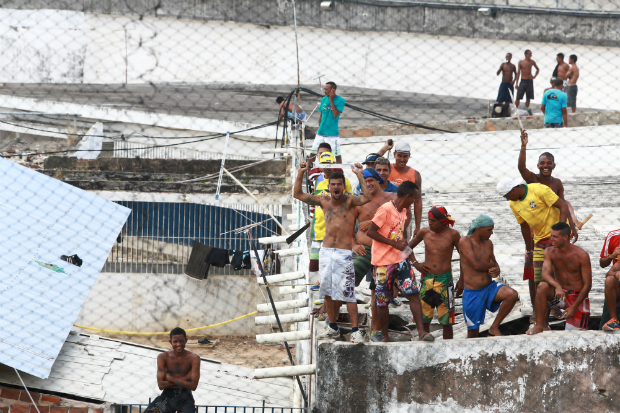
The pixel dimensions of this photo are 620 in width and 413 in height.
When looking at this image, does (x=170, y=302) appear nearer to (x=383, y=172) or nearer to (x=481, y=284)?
(x=383, y=172)

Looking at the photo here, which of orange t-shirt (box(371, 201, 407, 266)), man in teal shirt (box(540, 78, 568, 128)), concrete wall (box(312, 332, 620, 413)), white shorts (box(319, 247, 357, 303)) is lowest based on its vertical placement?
concrete wall (box(312, 332, 620, 413))

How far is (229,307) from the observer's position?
1182 centimetres

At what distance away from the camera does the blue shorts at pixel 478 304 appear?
4527 mm

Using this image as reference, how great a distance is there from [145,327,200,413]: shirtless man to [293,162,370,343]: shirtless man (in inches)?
43.5

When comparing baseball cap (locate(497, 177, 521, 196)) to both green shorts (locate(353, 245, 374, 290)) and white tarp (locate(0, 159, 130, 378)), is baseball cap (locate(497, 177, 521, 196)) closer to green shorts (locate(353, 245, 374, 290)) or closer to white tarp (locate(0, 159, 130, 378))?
green shorts (locate(353, 245, 374, 290))

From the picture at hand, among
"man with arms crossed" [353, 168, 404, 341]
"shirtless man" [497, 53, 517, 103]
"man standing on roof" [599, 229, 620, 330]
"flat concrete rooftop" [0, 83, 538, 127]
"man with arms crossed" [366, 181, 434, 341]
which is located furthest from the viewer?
"flat concrete rooftop" [0, 83, 538, 127]

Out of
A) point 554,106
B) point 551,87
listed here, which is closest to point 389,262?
point 554,106

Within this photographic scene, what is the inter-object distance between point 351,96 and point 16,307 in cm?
1416

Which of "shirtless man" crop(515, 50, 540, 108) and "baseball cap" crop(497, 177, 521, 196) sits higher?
"shirtless man" crop(515, 50, 540, 108)

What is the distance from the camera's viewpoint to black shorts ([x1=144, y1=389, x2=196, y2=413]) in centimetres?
486

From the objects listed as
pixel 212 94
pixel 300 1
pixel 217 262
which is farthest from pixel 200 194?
pixel 300 1

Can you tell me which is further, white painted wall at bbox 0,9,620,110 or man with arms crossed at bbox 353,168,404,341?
white painted wall at bbox 0,9,620,110

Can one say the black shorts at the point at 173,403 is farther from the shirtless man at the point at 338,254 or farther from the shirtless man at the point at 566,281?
the shirtless man at the point at 566,281

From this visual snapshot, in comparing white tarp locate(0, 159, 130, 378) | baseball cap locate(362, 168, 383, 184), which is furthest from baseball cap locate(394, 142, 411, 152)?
white tarp locate(0, 159, 130, 378)
